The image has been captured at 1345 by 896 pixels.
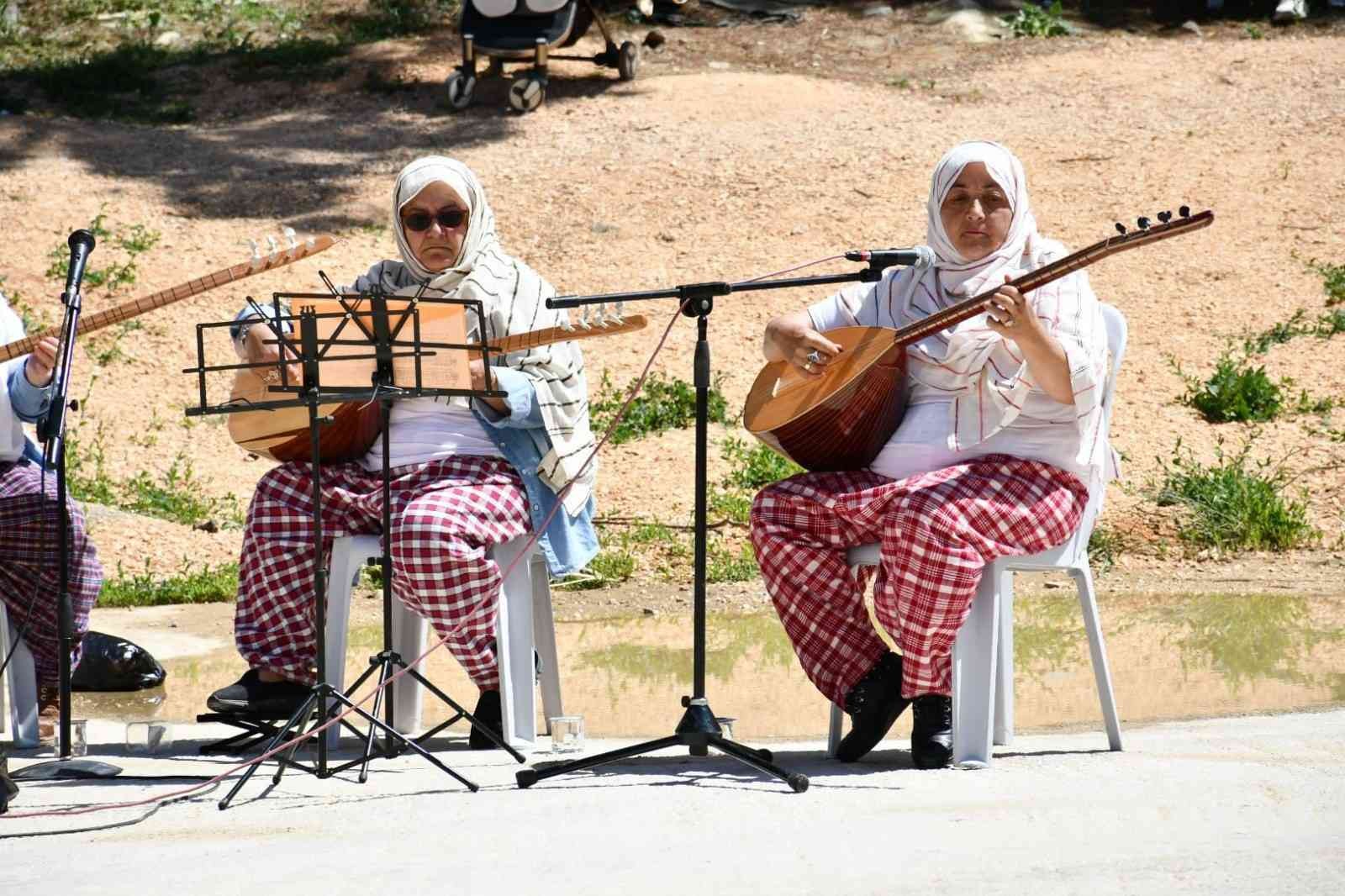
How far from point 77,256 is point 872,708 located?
7.15 ft

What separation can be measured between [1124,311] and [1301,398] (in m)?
1.49

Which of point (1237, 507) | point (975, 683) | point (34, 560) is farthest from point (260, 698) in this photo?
point (1237, 507)

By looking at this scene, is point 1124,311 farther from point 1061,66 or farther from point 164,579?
point 164,579

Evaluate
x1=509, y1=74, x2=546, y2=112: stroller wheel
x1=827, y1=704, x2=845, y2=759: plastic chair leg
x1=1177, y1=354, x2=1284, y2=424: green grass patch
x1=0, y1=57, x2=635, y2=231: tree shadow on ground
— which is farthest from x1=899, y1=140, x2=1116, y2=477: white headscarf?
x1=509, y1=74, x2=546, y2=112: stroller wheel

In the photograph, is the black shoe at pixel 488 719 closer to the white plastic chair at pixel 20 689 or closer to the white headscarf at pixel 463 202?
the white headscarf at pixel 463 202

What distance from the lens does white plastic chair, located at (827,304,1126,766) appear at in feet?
14.0

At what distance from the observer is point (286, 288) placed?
1027 centimetres

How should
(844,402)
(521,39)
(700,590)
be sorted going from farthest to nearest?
(521,39)
(844,402)
(700,590)

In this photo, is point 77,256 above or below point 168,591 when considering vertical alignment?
above

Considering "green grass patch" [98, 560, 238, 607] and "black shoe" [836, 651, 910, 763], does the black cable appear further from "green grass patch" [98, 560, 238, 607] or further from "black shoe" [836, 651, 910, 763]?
"green grass patch" [98, 560, 238, 607]

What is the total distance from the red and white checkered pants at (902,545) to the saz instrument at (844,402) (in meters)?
0.08

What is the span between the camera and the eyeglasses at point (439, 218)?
4.93 metres

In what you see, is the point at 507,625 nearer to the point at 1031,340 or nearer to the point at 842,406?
the point at 842,406

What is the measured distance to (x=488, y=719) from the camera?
15.8 ft
